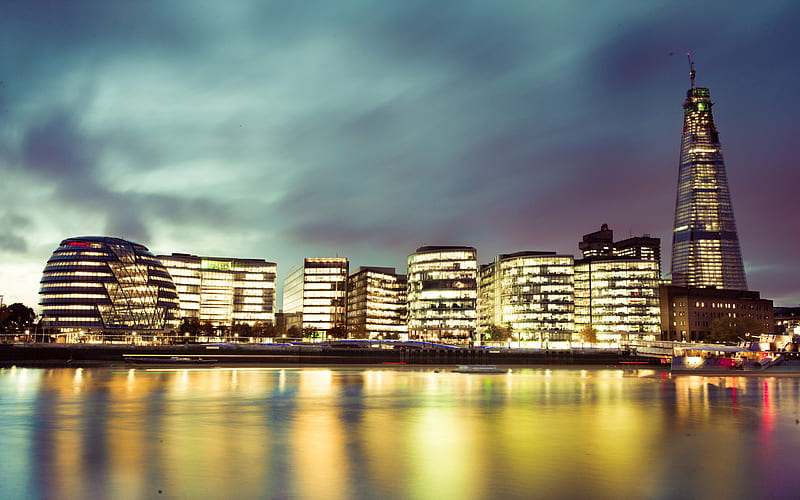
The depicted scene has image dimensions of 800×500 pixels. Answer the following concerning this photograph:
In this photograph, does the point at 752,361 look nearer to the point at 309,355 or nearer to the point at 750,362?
the point at 750,362

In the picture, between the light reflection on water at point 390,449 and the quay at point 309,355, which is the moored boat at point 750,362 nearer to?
the quay at point 309,355

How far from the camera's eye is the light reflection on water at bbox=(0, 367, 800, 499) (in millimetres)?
17906

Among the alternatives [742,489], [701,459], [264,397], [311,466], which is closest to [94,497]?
[311,466]

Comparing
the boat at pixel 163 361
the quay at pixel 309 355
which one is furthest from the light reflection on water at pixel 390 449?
the quay at pixel 309 355

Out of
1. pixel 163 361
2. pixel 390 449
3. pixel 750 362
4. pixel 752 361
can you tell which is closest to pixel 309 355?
pixel 163 361

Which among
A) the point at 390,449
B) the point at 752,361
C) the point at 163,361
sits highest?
the point at 390,449

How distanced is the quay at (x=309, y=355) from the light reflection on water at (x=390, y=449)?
324 feet

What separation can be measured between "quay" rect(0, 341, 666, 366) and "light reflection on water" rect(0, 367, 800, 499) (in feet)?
324

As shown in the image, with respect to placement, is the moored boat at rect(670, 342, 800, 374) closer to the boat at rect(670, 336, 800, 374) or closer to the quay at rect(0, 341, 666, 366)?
the boat at rect(670, 336, 800, 374)

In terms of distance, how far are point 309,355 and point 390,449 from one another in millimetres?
130070

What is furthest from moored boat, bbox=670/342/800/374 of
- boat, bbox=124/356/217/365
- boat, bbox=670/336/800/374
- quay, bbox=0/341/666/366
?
boat, bbox=124/356/217/365

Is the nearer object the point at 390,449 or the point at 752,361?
the point at 390,449

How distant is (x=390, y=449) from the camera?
24.6 m

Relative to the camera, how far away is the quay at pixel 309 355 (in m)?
132
